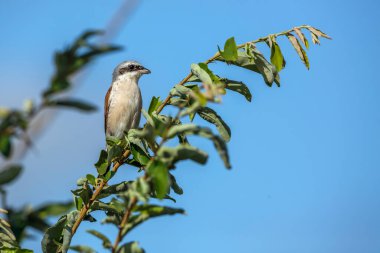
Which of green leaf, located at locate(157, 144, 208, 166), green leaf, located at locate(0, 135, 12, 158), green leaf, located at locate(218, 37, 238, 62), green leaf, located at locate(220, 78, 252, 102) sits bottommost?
green leaf, located at locate(0, 135, 12, 158)

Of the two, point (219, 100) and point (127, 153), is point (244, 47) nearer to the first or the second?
point (127, 153)

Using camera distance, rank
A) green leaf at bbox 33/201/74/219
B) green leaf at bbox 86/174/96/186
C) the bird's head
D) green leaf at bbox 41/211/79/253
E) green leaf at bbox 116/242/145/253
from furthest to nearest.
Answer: the bird's head, green leaf at bbox 86/174/96/186, green leaf at bbox 41/211/79/253, green leaf at bbox 116/242/145/253, green leaf at bbox 33/201/74/219

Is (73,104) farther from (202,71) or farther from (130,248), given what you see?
(202,71)

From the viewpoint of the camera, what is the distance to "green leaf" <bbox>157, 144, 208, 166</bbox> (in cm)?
188

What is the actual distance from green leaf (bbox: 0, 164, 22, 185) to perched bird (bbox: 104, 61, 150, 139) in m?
7.41

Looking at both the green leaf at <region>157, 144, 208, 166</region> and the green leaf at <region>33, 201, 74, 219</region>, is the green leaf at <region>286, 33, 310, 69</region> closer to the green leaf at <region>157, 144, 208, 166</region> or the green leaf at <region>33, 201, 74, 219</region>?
the green leaf at <region>157, 144, 208, 166</region>

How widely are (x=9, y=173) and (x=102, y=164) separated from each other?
1.98 meters

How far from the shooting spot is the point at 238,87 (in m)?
3.50

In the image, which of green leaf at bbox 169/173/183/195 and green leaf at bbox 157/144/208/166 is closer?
green leaf at bbox 157/144/208/166

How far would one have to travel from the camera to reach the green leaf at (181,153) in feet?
6.16

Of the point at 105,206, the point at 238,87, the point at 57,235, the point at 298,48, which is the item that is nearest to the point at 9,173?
the point at 57,235

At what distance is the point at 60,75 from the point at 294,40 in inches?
90.8

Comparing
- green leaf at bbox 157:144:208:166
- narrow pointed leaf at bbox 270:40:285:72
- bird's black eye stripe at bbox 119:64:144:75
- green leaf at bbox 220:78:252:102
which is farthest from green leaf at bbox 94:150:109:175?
bird's black eye stripe at bbox 119:64:144:75

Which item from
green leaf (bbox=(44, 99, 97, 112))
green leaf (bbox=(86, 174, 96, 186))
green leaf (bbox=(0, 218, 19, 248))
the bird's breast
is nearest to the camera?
green leaf (bbox=(44, 99, 97, 112))
